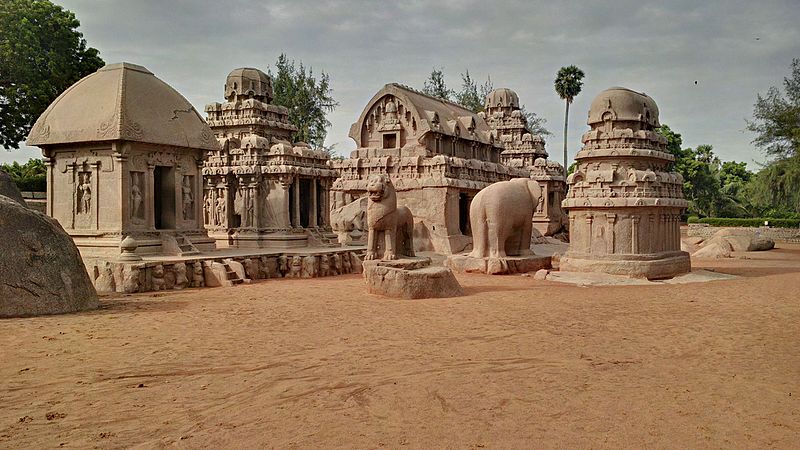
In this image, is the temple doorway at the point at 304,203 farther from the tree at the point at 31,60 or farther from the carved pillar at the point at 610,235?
the tree at the point at 31,60

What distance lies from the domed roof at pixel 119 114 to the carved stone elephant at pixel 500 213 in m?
7.45

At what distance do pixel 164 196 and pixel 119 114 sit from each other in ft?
8.66

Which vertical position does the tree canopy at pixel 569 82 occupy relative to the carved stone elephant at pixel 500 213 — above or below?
above

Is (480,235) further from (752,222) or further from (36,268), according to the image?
(752,222)

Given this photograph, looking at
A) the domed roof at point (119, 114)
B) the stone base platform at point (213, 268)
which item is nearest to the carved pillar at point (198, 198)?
the domed roof at point (119, 114)

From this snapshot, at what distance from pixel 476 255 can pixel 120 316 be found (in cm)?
941

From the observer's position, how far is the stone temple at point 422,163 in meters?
21.3

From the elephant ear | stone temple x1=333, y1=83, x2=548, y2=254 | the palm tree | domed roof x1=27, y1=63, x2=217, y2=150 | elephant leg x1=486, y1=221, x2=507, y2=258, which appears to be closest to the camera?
domed roof x1=27, y1=63, x2=217, y2=150

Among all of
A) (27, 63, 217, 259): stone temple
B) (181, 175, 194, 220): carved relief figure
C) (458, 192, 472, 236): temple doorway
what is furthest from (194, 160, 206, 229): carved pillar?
(458, 192, 472, 236): temple doorway

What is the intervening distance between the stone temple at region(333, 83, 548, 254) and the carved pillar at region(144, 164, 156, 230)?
9.68m

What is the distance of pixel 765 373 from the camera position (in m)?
A: 5.96

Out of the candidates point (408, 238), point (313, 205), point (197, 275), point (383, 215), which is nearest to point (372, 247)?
point (383, 215)

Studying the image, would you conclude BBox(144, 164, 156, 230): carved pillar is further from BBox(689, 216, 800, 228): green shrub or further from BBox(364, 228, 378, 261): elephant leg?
BBox(689, 216, 800, 228): green shrub

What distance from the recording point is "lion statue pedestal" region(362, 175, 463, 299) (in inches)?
428
